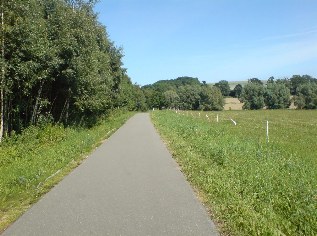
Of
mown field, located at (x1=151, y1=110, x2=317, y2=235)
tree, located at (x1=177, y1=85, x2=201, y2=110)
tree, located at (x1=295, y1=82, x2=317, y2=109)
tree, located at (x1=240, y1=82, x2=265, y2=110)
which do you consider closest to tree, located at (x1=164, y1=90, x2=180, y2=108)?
tree, located at (x1=177, y1=85, x2=201, y2=110)

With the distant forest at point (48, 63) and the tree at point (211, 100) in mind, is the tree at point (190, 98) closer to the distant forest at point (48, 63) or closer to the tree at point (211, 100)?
the tree at point (211, 100)

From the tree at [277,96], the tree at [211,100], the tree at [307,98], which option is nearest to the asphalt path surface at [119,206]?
the tree at [307,98]

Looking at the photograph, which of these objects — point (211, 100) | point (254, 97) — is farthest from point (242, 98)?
point (211, 100)

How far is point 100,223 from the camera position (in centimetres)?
652

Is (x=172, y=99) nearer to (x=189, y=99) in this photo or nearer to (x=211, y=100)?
(x=189, y=99)

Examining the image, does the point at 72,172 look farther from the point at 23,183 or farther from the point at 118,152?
the point at 118,152

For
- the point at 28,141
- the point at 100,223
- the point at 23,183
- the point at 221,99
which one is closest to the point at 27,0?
the point at 28,141

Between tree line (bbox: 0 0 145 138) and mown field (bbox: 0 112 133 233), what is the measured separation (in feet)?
6.80

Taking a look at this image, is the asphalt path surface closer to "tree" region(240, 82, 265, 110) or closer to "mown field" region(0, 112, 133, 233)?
"mown field" region(0, 112, 133, 233)

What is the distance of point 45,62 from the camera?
67.5ft

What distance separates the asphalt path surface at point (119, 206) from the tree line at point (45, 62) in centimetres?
862

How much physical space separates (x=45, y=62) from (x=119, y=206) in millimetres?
14724

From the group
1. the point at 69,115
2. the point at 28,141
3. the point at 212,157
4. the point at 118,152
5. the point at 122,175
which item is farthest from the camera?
the point at 69,115

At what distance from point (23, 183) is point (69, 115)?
2296 centimetres
